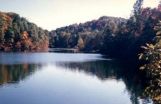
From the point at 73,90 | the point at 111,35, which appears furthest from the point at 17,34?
the point at 73,90

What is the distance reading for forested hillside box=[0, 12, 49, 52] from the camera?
156 meters

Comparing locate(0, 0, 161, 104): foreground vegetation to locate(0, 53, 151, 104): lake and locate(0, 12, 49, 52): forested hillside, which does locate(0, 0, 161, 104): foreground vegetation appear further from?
locate(0, 53, 151, 104): lake

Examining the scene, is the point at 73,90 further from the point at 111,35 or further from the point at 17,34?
the point at 17,34

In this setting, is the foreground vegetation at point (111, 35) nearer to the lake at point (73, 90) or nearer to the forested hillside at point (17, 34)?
the forested hillside at point (17, 34)

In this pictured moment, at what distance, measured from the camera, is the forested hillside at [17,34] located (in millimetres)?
155750

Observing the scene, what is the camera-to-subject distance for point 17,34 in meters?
161

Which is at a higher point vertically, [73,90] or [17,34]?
[17,34]

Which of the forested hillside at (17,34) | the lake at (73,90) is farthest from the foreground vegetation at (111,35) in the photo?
the lake at (73,90)

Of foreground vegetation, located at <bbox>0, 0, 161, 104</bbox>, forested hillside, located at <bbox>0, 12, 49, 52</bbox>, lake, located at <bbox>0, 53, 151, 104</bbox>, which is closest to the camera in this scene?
lake, located at <bbox>0, 53, 151, 104</bbox>

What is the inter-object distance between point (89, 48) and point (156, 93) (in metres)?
186

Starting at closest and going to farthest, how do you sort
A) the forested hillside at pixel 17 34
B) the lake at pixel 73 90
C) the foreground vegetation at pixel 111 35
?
the lake at pixel 73 90
the foreground vegetation at pixel 111 35
the forested hillside at pixel 17 34

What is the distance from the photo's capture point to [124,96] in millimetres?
41156

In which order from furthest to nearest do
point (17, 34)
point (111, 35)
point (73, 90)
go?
point (17, 34) → point (111, 35) → point (73, 90)

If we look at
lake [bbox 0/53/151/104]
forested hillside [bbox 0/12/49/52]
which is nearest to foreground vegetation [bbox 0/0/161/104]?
forested hillside [bbox 0/12/49/52]
